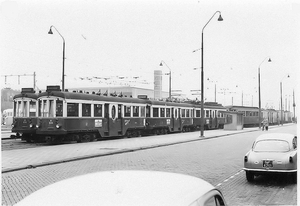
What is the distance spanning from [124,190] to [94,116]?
933 inches

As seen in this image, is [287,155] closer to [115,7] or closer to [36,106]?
[115,7]

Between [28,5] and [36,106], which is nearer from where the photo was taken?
[28,5]

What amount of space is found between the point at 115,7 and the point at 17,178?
5.81 meters

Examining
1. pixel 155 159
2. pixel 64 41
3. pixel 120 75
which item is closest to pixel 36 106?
pixel 64 41

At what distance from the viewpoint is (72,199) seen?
271cm

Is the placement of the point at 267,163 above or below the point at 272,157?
below

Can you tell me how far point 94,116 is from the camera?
86.0ft

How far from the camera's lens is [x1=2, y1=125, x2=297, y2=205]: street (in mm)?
9320

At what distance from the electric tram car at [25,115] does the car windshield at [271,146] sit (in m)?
16.7

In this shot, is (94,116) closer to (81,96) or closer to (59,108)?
(81,96)

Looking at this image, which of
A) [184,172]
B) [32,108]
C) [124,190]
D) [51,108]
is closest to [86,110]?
[51,108]

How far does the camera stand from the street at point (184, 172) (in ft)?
30.6

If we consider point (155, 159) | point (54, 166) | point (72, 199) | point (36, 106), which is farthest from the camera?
point (36, 106)

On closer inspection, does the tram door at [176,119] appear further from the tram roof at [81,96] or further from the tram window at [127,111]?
the tram roof at [81,96]
